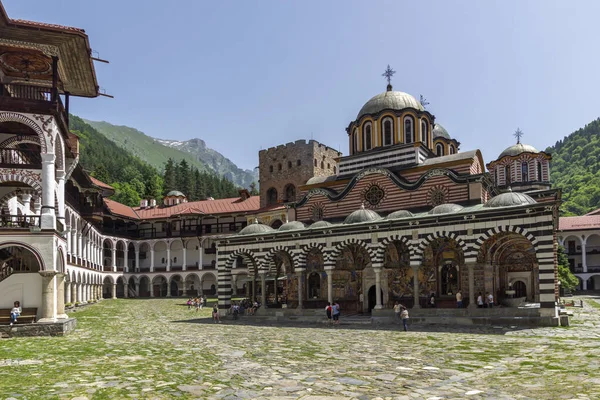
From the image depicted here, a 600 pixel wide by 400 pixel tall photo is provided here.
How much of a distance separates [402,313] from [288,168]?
124 ft

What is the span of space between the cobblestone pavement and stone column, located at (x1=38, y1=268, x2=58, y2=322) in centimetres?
150

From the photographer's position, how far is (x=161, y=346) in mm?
17141

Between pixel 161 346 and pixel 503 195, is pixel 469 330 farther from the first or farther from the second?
pixel 161 346

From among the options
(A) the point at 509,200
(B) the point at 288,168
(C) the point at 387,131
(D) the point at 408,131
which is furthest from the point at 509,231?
(B) the point at 288,168

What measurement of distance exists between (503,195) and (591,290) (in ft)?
145

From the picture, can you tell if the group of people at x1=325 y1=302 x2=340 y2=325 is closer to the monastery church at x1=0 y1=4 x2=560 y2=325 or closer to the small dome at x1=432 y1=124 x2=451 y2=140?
the monastery church at x1=0 y1=4 x2=560 y2=325

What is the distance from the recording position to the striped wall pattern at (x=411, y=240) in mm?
22109

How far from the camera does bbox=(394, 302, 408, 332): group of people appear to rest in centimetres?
2179

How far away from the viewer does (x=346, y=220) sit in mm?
29562

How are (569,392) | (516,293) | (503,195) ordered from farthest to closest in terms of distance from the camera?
(516,293) < (503,195) < (569,392)

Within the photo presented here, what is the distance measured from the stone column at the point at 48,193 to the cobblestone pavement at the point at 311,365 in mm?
4665

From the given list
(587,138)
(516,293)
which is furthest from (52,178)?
(587,138)

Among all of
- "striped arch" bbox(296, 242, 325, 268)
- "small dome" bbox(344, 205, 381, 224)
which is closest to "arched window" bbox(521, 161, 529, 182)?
"small dome" bbox(344, 205, 381, 224)

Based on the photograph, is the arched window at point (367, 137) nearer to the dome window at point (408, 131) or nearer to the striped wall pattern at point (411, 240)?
the dome window at point (408, 131)
